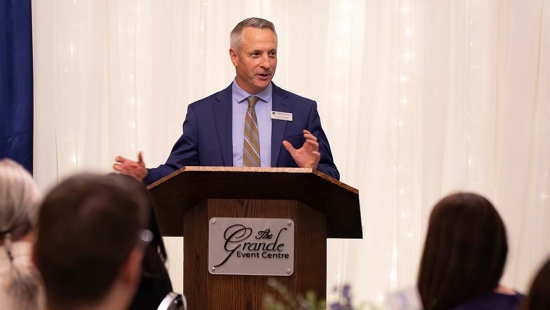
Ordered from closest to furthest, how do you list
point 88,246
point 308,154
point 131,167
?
point 88,246 < point 131,167 < point 308,154

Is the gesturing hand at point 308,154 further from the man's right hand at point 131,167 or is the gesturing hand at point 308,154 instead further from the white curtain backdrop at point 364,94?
the white curtain backdrop at point 364,94

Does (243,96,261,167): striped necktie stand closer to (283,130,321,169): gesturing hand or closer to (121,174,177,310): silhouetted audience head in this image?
(283,130,321,169): gesturing hand

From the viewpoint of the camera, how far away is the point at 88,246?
1466 millimetres

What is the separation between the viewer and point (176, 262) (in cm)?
553

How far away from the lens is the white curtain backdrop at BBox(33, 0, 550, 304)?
5.34 metres

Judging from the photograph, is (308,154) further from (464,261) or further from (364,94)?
(364,94)

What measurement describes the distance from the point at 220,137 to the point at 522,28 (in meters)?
2.12

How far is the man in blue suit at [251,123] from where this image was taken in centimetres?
411

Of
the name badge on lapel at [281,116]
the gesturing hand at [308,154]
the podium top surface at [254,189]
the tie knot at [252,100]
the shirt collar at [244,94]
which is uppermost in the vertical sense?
the shirt collar at [244,94]

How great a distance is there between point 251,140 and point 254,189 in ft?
3.39

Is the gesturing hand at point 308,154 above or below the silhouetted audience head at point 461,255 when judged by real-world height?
above

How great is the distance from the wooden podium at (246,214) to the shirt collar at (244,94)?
1066mm

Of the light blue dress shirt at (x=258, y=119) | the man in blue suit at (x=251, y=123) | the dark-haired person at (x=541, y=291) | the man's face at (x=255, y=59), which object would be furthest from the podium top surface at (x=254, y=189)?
the dark-haired person at (x=541, y=291)

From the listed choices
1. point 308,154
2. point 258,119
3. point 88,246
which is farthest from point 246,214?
point 88,246
